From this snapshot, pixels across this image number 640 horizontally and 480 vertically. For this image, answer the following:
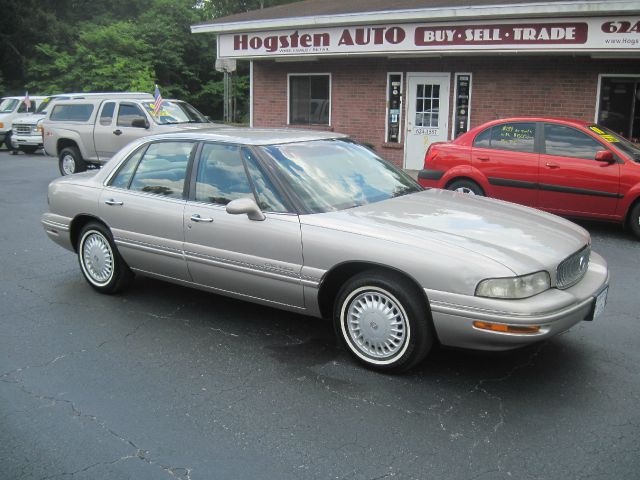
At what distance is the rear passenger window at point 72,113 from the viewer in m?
14.5

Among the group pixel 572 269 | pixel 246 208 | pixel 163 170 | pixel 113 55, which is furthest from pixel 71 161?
pixel 113 55

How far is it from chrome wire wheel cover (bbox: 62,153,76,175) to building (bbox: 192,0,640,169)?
4.68 meters

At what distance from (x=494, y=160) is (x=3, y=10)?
31.1 m

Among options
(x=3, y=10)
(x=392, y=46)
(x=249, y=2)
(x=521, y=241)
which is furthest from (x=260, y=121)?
(x=249, y=2)

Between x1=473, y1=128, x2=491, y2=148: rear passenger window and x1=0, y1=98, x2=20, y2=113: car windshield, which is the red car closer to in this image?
x1=473, y1=128, x2=491, y2=148: rear passenger window

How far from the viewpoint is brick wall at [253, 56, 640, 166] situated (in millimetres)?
13188

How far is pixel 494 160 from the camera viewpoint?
363 inches

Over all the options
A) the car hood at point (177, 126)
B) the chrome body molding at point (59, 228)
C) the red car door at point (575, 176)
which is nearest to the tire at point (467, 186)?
the red car door at point (575, 176)

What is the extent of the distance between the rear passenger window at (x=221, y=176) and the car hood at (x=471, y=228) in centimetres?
71

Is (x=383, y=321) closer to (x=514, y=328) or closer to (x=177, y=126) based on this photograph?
(x=514, y=328)

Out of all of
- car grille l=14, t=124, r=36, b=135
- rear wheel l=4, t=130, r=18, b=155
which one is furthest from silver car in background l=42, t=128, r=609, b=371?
rear wheel l=4, t=130, r=18, b=155

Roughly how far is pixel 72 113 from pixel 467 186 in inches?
373

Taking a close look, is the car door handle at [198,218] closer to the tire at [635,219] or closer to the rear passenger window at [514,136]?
the rear passenger window at [514,136]

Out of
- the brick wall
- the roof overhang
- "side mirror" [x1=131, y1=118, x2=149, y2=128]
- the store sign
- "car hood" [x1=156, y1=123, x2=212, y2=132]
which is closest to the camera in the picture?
the roof overhang
